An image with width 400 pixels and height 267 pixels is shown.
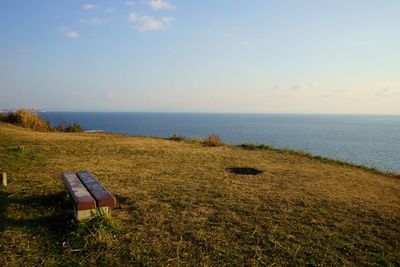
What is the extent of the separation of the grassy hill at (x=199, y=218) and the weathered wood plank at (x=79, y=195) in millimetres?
281

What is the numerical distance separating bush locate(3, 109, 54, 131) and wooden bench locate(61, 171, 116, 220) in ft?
44.6

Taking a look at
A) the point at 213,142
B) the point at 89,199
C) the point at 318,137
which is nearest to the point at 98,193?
the point at 89,199

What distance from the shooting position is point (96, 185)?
12.4 ft

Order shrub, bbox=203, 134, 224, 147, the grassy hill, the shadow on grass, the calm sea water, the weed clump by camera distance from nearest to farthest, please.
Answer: the grassy hill, the shadow on grass, shrub, bbox=203, 134, 224, 147, the weed clump, the calm sea water

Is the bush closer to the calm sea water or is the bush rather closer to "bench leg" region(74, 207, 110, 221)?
the calm sea water

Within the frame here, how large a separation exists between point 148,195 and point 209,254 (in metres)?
2.16

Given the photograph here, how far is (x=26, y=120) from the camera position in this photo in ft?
50.1

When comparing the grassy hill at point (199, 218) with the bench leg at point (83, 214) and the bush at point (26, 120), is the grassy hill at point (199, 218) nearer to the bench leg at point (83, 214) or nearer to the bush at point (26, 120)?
the bench leg at point (83, 214)

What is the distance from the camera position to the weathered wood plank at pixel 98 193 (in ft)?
10.7

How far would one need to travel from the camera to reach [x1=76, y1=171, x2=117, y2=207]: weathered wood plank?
3.26 m

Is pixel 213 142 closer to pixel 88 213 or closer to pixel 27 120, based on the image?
pixel 88 213

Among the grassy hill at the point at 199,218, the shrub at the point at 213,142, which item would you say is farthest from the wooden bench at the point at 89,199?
the shrub at the point at 213,142

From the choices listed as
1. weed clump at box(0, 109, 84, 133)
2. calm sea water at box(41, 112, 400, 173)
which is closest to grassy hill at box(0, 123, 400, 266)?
weed clump at box(0, 109, 84, 133)

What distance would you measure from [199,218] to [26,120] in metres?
15.2
